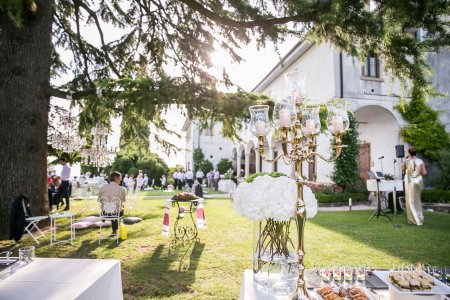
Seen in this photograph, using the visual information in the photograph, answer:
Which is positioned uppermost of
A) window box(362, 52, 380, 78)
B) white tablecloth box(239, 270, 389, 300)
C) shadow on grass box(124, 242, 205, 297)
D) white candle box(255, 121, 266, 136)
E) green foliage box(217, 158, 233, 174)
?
window box(362, 52, 380, 78)

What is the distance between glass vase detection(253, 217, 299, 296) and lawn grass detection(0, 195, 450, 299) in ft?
7.77

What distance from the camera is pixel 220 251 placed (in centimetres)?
646

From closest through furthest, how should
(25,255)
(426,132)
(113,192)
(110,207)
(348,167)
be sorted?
1. (25,255)
2. (110,207)
3. (113,192)
4. (348,167)
5. (426,132)

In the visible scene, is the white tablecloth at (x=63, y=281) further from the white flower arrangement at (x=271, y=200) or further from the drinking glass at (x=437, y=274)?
the drinking glass at (x=437, y=274)

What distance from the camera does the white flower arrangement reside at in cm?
188

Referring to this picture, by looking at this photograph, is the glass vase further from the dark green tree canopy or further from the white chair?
the white chair

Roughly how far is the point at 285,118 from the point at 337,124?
0.37m

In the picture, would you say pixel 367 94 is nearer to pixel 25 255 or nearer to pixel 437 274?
pixel 437 274

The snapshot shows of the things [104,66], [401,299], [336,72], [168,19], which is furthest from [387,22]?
[336,72]

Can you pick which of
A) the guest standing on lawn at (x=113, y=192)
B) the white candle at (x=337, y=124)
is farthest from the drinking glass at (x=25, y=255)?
the guest standing on lawn at (x=113, y=192)

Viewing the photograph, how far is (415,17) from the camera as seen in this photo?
3.45m

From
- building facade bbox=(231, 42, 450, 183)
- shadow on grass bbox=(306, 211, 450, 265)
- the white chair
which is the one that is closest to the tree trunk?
the white chair

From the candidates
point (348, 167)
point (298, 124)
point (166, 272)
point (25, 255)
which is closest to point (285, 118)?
point (298, 124)

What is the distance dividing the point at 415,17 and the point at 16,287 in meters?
4.43
